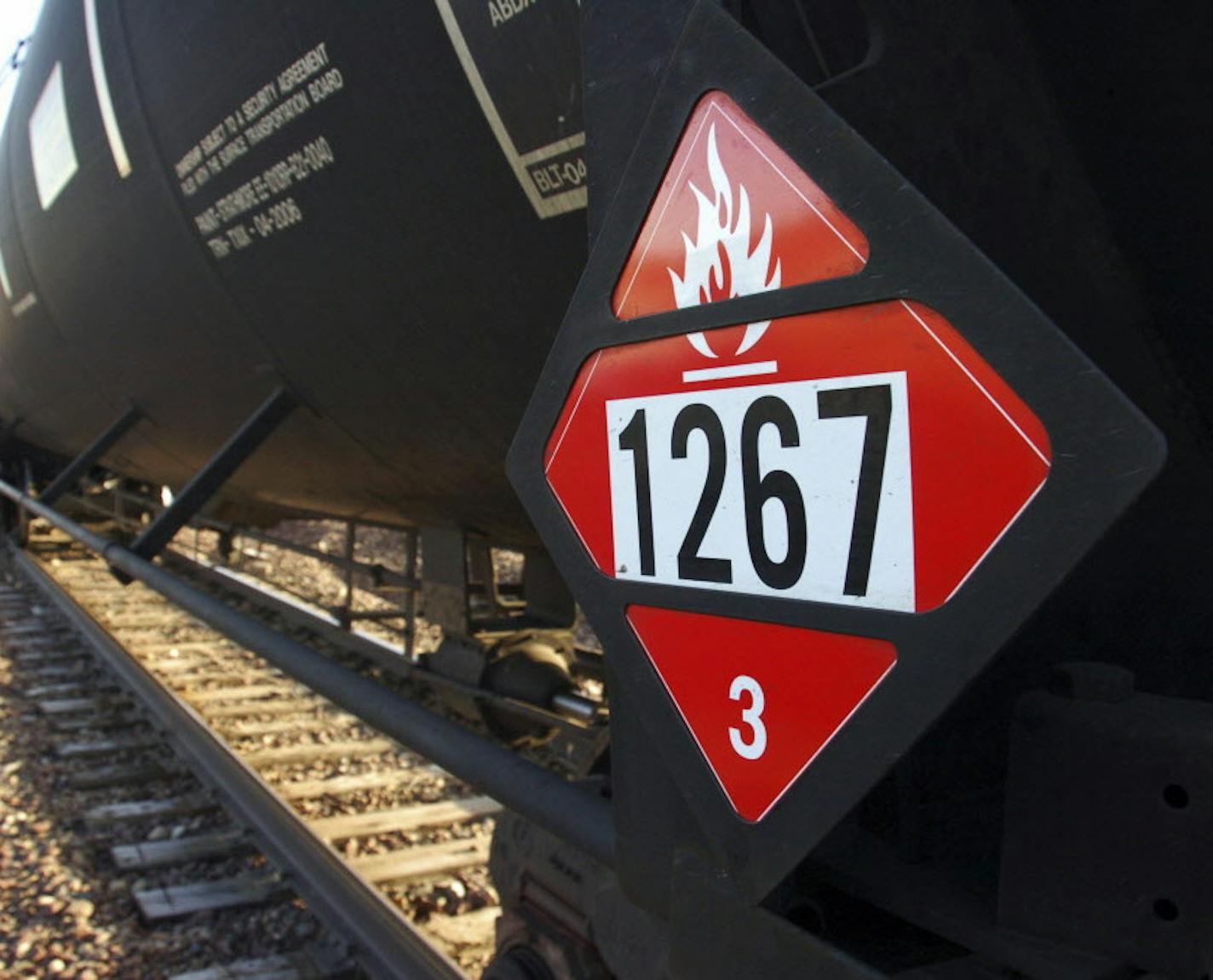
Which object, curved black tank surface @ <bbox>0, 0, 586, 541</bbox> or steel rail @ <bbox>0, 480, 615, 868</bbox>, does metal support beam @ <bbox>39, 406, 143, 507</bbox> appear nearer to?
curved black tank surface @ <bbox>0, 0, 586, 541</bbox>

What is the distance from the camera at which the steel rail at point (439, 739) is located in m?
1.53

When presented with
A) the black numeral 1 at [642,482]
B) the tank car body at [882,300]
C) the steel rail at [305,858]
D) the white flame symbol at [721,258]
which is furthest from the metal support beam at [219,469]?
the white flame symbol at [721,258]

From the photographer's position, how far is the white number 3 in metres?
1.06

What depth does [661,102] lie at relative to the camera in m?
1.09

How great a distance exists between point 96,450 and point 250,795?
162 centimetres

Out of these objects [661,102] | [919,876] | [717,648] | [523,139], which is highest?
[523,139]

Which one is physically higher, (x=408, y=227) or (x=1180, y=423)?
(x=408, y=227)

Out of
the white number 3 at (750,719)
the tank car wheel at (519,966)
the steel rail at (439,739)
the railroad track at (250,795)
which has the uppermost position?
the white number 3 at (750,719)

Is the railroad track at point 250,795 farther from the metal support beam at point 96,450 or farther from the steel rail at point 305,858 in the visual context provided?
the metal support beam at point 96,450

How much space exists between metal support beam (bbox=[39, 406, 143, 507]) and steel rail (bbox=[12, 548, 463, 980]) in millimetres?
1018

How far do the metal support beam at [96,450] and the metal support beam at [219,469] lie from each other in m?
Answer: 1.27

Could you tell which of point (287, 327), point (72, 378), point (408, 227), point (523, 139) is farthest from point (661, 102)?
point (72, 378)

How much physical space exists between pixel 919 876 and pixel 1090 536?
0.63 meters

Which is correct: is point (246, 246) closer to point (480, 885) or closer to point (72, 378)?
point (480, 885)
